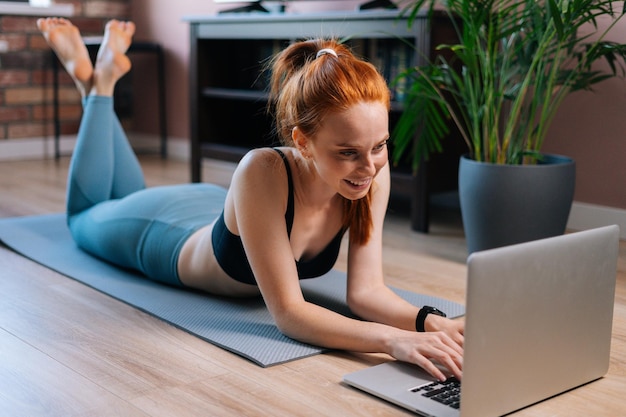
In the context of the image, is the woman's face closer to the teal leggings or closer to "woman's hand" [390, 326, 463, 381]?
"woman's hand" [390, 326, 463, 381]

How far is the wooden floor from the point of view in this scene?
1.41 m

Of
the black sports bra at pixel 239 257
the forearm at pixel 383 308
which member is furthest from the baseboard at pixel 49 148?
the forearm at pixel 383 308

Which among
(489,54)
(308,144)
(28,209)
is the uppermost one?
(489,54)

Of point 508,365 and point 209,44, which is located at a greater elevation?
point 209,44

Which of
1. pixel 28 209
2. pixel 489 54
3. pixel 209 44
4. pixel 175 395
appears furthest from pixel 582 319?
pixel 209 44

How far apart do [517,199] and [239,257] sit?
Result: 934mm

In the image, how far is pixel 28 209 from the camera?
3.19m

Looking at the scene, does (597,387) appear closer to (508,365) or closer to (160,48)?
(508,365)

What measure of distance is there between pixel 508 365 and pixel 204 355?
2.16 feet

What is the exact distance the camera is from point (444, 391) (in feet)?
4.64

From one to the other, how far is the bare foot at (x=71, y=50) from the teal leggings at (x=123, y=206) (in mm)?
70

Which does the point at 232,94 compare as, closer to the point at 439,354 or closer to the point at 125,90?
the point at 125,90

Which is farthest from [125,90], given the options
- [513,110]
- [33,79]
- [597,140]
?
[513,110]

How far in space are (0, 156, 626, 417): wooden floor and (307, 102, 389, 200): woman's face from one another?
14.7 inches
